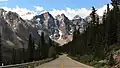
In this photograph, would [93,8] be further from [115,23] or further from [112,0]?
[115,23]

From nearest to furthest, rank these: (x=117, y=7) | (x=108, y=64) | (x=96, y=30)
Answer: (x=108, y=64), (x=117, y=7), (x=96, y=30)

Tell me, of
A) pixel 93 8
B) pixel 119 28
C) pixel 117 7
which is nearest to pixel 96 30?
pixel 93 8

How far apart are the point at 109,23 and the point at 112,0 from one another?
617 inches

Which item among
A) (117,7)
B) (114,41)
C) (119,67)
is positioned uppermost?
(117,7)

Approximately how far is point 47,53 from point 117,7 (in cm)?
8649

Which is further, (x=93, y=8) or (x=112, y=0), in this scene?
(x=93, y=8)

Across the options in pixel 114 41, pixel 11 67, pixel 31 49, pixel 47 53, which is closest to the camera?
pixel 11 67

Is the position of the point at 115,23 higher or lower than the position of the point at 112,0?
lower

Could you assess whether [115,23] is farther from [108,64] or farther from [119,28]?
[108,64]

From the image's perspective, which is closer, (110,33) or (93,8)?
(110,33)

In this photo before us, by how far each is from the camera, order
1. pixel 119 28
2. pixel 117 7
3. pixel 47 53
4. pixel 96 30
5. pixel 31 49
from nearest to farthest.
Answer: pixel 119 28
pixel 117 7
pixel 96 30
pixel 31 49
pixel 47 53

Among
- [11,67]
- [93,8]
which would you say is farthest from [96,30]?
[11,67]

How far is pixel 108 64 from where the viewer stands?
137 feet

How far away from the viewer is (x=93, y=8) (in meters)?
129
